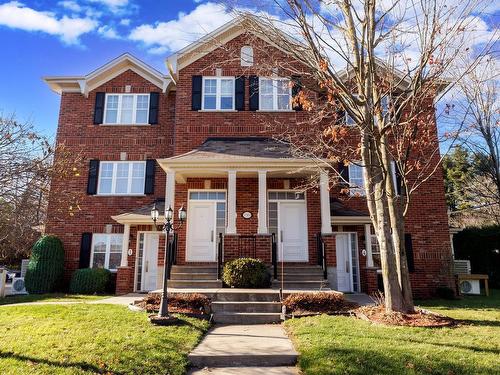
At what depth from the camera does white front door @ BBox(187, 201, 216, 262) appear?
1253cm

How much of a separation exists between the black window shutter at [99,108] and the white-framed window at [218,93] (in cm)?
453

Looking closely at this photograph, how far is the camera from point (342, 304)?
8.59 metres

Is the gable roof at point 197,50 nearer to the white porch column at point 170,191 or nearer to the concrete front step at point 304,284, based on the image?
the white porch column at point 170,191

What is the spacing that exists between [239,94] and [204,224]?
4.99 meters

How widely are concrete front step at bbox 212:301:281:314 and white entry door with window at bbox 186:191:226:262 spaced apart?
3.88 meters

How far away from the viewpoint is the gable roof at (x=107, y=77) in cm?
1560

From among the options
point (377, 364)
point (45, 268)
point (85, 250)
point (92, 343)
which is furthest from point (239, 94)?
point (377, 364)

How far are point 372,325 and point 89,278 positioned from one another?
10.2m

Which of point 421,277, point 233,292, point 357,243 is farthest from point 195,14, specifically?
point 421,277

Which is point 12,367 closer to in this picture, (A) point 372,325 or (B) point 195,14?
(A) point 372,325

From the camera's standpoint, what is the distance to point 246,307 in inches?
340

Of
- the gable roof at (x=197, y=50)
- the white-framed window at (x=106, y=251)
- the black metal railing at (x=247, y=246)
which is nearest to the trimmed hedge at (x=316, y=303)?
the black metal railing at (x=247, y=246)

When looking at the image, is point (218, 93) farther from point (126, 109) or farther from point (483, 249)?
point (483, 249)

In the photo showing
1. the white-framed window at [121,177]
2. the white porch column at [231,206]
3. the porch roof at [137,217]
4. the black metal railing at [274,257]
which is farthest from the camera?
the white-framed window at [121,177]
